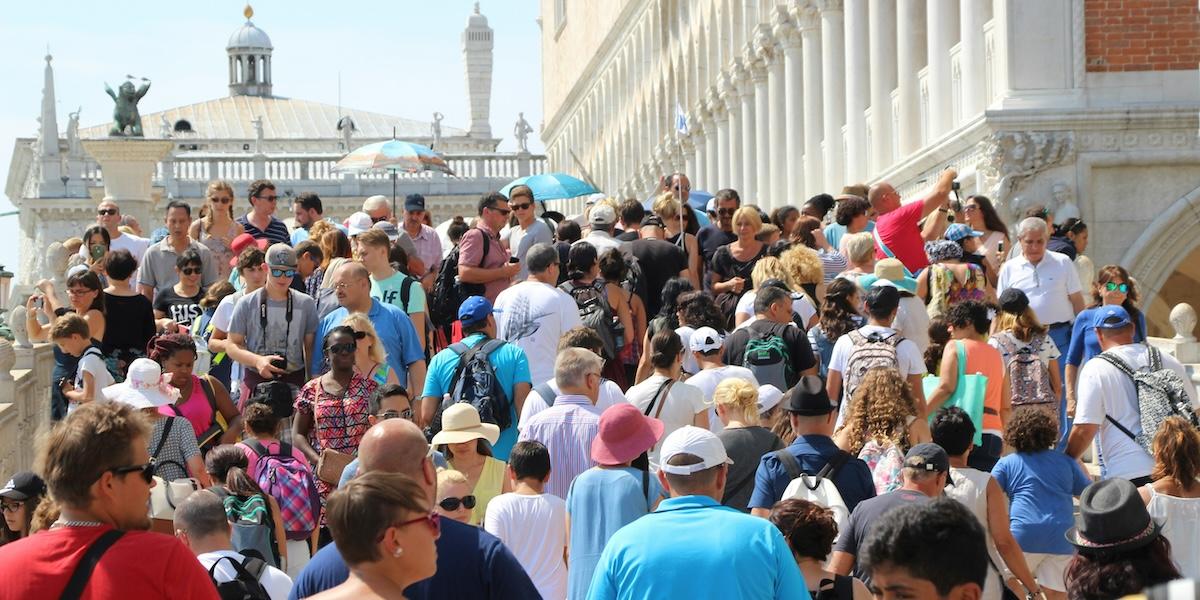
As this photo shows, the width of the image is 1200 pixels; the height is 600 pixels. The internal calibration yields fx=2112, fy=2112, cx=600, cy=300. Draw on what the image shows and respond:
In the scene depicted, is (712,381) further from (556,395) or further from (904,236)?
(904,236)

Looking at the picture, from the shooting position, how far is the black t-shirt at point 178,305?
1576cm

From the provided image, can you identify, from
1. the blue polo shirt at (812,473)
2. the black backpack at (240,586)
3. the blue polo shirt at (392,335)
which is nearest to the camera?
the black backpack at (240,586)

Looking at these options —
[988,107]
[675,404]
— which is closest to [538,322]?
[675,404]

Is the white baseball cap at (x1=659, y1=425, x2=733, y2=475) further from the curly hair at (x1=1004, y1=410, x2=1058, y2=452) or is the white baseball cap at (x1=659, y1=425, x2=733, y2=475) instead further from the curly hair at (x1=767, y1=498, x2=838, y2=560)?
the curly hair at (x1=1004, y1=410, x2=1058, y2=452)

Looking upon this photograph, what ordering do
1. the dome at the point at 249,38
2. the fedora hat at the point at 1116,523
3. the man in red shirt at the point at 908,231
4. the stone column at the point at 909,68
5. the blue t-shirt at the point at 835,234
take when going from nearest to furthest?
the fedora hat at the point at 1116,523 → the man in red shirt at the point at 908,231 → the blue t-shirt at the point at 835,234 → the stone column at the point at 909,68 → the dome at the point at 249,38

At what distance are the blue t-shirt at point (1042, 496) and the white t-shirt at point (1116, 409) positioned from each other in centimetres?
66

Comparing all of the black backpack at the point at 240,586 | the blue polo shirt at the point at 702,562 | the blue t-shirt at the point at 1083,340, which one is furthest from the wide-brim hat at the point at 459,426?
the blue t-shirt at the point at 1083,340

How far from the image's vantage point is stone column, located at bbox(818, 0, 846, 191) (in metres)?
31.6

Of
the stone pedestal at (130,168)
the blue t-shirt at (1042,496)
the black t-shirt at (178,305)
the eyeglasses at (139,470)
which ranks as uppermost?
the stone pedestal at (130,168)

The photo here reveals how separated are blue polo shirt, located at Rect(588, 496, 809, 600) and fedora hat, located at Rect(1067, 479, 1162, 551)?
927mm

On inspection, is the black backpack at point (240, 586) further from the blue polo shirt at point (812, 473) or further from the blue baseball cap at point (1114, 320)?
the blue baseball cap at point (1114, 320)

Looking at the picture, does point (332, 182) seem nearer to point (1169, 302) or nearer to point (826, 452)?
point (1169, 302)

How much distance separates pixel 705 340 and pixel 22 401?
8.48m

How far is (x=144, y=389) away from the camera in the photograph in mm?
11141
